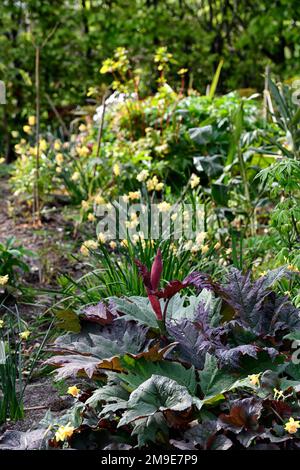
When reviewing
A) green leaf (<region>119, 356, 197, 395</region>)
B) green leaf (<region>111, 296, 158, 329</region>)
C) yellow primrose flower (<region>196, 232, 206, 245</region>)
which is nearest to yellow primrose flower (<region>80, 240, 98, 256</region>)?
yellow primrose flower (<region>196, 232, 206, 245</region>)

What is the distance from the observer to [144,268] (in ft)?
8.31

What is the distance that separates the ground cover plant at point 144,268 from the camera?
2.29m

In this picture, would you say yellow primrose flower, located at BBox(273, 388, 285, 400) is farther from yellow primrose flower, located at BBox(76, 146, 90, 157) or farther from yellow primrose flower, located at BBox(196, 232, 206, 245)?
yellow primrose flower, located at BBox(76, 146, 90, 157)

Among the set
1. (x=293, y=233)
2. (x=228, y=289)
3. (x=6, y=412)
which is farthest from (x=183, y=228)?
(x=6, y=412)

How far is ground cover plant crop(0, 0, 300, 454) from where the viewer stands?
2293 millimetres

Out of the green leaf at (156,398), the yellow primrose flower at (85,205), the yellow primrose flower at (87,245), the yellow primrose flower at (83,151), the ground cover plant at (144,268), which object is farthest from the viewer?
the yellow primrose flower at (83,151)

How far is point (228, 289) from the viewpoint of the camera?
8.80 ft

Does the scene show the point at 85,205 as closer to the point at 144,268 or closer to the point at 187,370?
the point at 144,268

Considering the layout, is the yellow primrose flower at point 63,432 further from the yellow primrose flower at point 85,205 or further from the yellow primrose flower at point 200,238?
the yellow primrose flower at point 85,205

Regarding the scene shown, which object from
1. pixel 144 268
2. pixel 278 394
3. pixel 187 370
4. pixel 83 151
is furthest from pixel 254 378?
pixel 83 151

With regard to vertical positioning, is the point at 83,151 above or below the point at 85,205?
above

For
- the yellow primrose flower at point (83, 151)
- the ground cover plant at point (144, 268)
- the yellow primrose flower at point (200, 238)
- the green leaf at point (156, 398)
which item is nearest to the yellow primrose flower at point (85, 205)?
the ground cover plant at point (144, 268)

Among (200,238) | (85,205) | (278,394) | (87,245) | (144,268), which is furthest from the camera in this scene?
(85,205)
